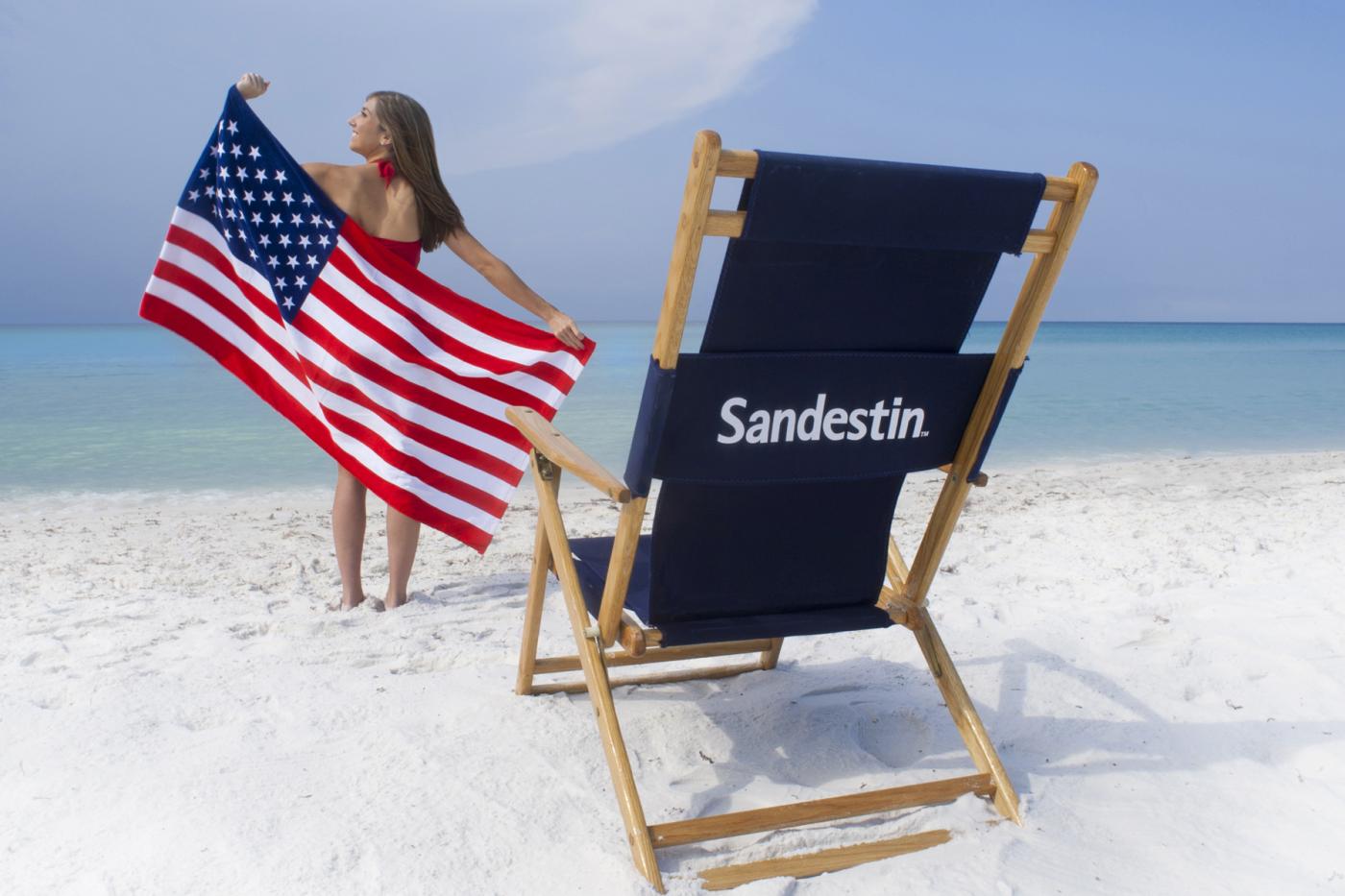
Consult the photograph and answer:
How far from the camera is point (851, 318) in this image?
6.70 ft

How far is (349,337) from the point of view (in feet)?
11.5

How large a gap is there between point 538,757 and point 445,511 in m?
1.41

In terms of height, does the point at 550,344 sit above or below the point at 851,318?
below

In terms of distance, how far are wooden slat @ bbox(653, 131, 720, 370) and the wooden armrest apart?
0.26m

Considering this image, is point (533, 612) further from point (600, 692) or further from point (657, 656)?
point (600, 692)

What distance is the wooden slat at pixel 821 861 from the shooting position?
1.97 m

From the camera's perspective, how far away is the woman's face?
11.1 feet

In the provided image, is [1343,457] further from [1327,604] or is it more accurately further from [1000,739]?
[1000,739]

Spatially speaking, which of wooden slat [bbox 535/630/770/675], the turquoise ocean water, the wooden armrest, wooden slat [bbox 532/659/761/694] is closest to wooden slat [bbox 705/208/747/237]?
the wooden armrest

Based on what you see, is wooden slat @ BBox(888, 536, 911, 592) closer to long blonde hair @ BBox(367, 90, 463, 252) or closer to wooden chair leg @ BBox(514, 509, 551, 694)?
wooden chair leg @ BBox(514, 509, 551, 694)

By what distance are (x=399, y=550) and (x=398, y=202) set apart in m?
1.21

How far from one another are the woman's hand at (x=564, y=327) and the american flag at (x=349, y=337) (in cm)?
Result: 8

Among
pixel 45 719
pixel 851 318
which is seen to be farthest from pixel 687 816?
pixel 45 719

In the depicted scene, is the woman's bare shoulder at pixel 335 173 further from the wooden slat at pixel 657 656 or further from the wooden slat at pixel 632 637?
the wooden slat at pixel 632 637
